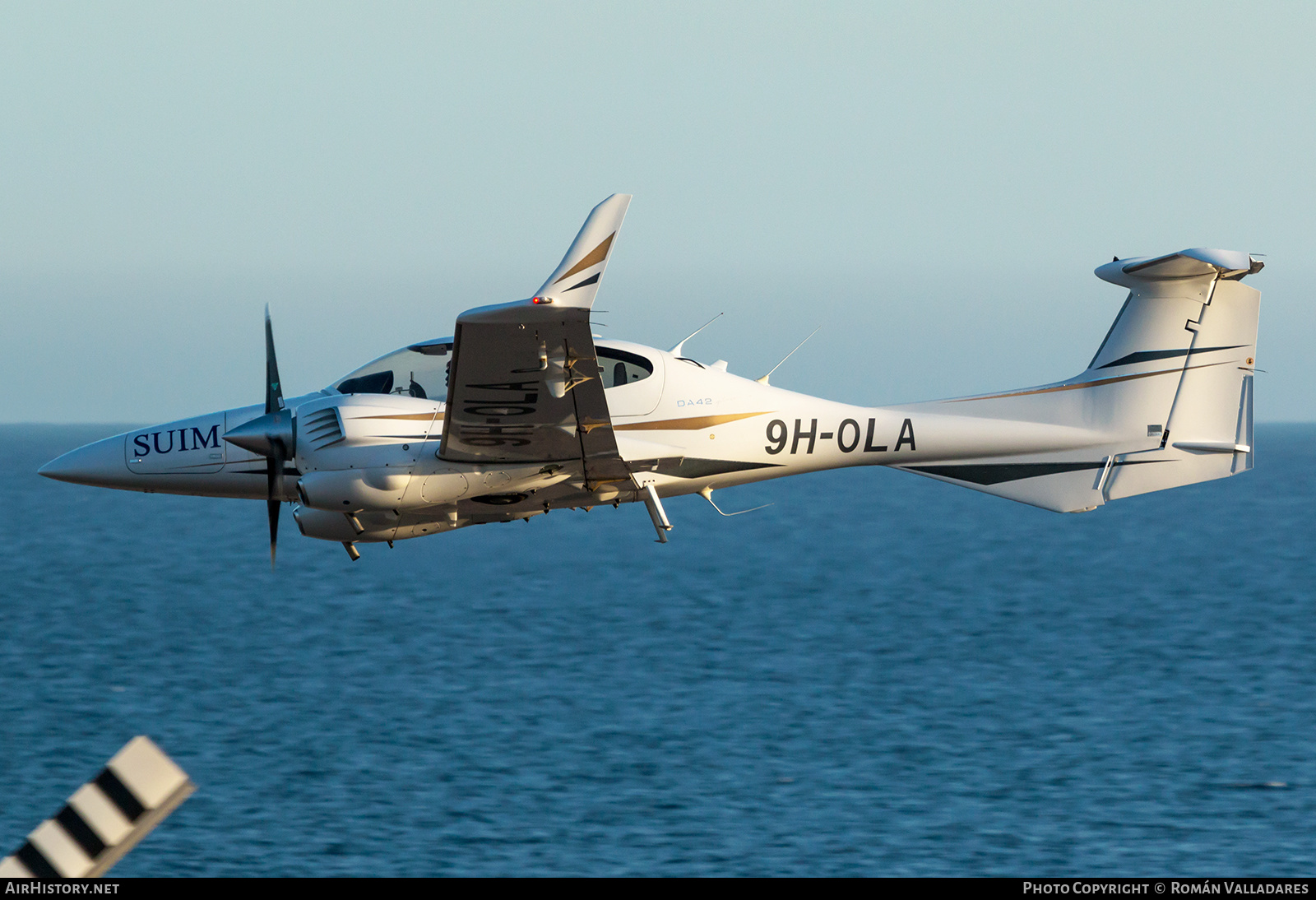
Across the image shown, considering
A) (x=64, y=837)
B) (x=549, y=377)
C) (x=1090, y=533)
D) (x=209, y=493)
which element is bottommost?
(x=1090, y=533)

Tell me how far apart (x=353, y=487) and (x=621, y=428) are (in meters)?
3.75

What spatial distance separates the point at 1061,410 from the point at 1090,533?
83.5 meters

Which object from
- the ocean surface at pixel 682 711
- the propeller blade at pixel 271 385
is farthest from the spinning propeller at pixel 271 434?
the ocean surface at pixel 682 711

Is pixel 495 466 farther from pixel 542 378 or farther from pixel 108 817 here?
pixel 108 817

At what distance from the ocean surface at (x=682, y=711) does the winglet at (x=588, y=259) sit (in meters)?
14.6

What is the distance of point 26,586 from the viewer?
68.1 m

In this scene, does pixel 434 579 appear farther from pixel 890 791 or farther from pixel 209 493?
pixel 209 493

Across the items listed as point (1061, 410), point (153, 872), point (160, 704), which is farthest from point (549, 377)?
point (160, 704)

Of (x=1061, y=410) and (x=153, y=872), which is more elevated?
(x=1061, y=410)

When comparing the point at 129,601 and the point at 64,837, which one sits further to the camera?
the point at 129,601

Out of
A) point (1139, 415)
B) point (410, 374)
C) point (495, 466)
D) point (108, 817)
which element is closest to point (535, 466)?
point (495, 466)

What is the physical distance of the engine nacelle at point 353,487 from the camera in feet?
52.7

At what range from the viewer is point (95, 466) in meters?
17.9

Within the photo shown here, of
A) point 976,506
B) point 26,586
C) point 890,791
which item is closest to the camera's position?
point 890,791
